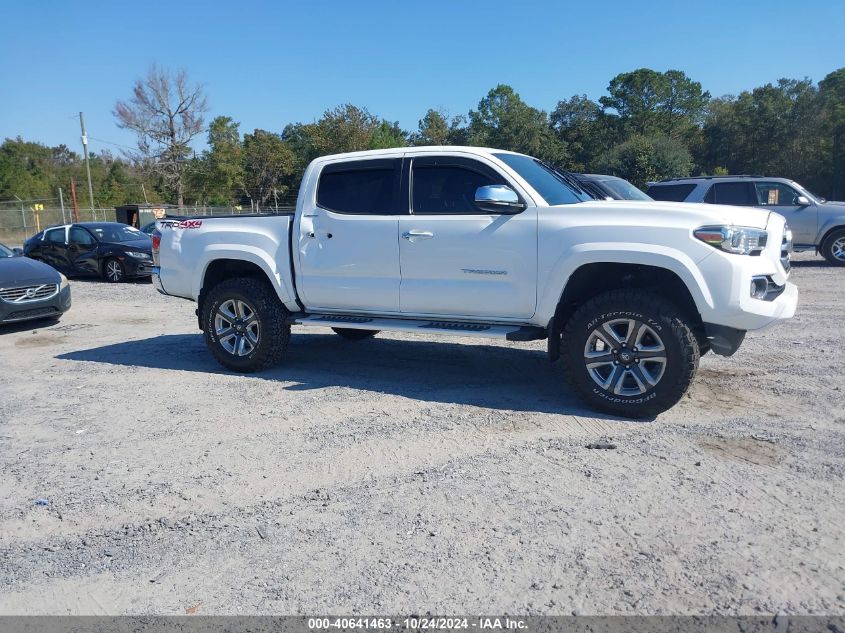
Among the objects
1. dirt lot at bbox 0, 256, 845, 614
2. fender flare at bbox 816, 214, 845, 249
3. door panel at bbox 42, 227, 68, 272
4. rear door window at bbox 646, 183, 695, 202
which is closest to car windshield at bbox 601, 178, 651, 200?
rear door window at bbox 646, 183, 695, 202

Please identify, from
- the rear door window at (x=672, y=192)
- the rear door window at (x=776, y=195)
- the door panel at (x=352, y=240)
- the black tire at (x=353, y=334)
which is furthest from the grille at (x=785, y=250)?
the rear door window at (x=776, y=195)

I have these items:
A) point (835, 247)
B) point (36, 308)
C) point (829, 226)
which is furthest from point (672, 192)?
point (36, 308)

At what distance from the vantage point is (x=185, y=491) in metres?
4.16

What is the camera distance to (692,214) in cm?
497

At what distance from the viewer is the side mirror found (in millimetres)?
5320

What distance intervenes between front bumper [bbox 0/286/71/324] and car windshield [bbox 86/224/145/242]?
20.3 feet

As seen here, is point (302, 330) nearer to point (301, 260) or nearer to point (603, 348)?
point (301, 260)

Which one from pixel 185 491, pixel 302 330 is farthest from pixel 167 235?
pixel 185 491

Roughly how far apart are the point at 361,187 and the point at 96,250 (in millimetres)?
12114

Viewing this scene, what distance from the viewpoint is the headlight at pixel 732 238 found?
4.80 m

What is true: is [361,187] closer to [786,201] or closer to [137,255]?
[137,255]

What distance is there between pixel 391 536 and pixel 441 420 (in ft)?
5.92

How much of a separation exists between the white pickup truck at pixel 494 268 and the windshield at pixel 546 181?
0.02m

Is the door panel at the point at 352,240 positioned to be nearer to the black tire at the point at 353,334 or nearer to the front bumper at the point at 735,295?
the black tire at the point at 353,334
